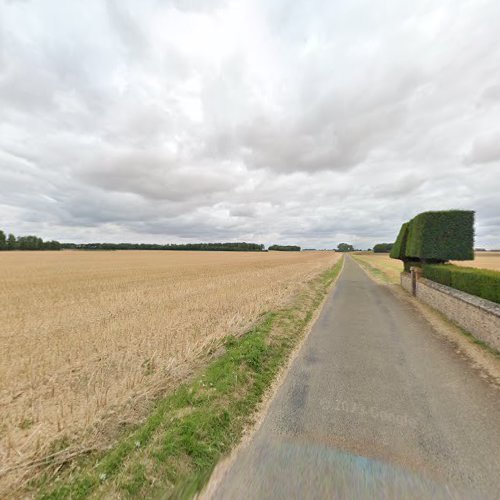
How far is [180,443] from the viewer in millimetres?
3088

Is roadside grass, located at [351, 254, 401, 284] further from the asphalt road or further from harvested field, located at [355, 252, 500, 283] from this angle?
the asphalt road

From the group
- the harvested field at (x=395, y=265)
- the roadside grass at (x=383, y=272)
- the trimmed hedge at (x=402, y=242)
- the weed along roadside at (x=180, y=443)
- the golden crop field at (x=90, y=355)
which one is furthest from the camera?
the harvested field at (x=395, y=265)

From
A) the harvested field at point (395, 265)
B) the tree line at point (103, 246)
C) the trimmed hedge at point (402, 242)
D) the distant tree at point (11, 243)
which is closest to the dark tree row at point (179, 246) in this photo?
the tree line at point (103, 246)

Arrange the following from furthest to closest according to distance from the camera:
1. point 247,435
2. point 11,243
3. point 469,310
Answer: point 11,243 → point 469,310 → point 247,435

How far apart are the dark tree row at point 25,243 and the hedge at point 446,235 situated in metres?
159

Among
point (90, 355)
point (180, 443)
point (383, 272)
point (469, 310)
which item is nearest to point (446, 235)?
point (469, 310)

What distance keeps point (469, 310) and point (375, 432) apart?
6904 mm

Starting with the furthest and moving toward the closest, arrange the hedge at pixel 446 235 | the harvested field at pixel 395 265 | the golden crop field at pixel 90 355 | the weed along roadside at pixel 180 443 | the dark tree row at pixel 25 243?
the dark tree row at pixel 25 243 < the harvested field at pixel 395 265 < the hedge at pixel 446 235 < the golden crop field at pixel 90 355 < the weed along roadside at pixel 180 443

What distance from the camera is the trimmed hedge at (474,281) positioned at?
7.43 m

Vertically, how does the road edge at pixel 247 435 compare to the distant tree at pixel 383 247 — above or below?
below

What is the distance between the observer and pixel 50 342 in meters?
6.98

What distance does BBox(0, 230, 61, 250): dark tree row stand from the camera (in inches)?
4437

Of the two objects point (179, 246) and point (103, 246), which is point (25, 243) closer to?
point (103, 246)

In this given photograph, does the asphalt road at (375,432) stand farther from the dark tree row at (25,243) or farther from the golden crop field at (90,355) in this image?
the dark tree row at (25,243)
